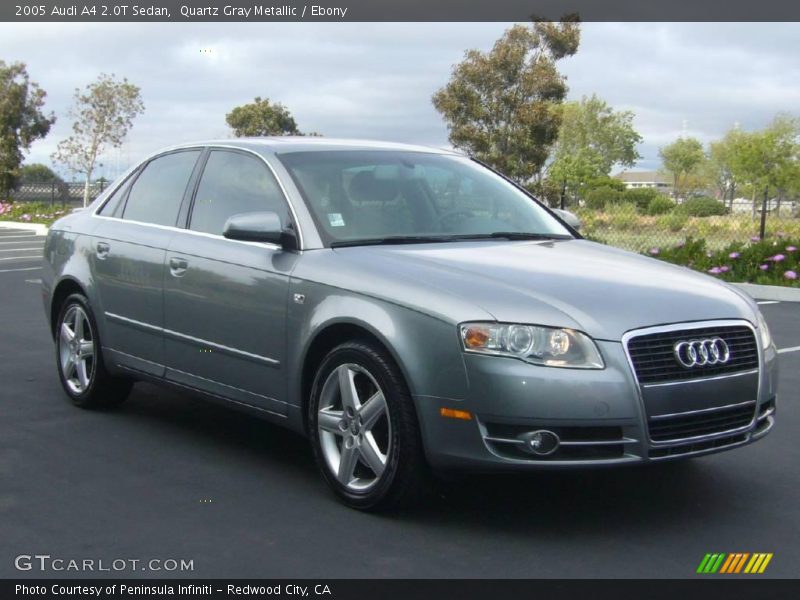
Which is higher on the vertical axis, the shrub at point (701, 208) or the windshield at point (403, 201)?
the windshield at point (403, 201)

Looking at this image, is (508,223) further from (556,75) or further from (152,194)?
(556,75)

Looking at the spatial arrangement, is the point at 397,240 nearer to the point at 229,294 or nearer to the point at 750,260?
the point at 229,294

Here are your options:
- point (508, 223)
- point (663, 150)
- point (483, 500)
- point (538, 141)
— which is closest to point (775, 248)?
point (508, 223)

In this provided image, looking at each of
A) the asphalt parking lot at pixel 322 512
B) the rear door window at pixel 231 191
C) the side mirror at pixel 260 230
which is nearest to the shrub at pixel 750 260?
the asphalt parking lot at pixel 322 512

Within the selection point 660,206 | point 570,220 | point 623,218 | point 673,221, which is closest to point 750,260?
point 673,221

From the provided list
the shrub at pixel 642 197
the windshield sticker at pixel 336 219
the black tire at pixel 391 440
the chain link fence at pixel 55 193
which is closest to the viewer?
the black tire at pixel 391 440

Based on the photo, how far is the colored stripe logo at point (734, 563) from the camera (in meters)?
4.21

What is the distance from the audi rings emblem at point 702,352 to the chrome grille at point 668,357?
2cm

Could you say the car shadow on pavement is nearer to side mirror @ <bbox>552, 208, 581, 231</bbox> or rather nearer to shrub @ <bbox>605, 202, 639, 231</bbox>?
side mirror @ <bbox>552, 208, 581, 231</bbox>

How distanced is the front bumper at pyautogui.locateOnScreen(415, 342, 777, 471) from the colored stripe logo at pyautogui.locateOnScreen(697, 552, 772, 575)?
43 cm

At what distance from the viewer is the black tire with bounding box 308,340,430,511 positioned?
4617 millimetres

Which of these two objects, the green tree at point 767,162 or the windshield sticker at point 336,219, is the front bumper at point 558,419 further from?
the green tree at point 767,162

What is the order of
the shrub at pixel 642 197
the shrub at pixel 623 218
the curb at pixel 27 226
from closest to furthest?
the shrub at pixel 623 218
the shrub at pixel 642 197
the curb at pixel 27 226

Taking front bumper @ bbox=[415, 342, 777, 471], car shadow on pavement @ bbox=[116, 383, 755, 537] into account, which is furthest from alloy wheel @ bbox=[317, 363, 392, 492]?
front bumper @ bbox=[415, 342, 777, 471]
